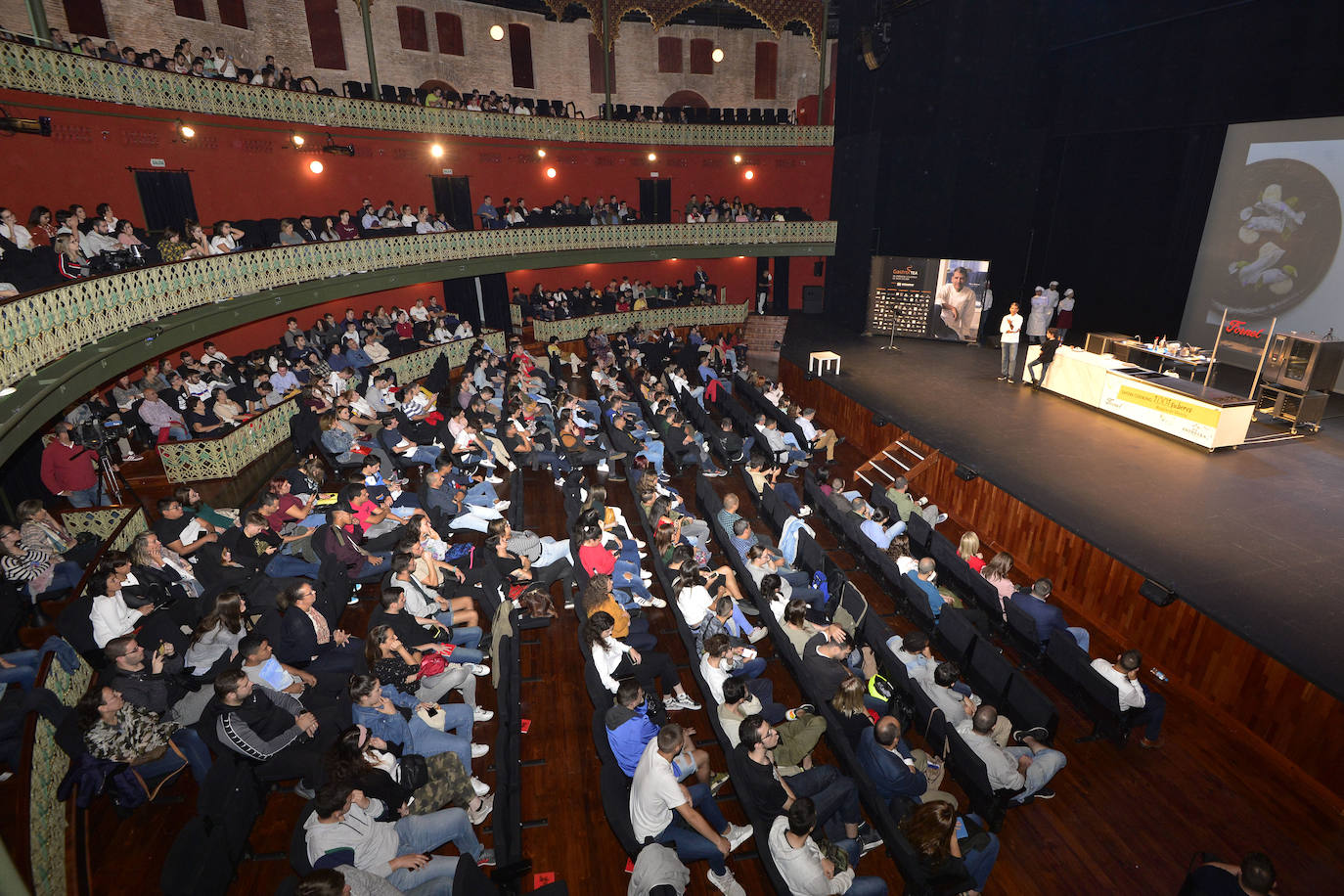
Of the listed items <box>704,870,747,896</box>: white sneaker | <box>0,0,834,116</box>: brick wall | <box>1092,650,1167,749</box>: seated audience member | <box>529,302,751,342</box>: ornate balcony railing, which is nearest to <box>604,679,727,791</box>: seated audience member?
<box>704,870,747,896</box>: white sneaker

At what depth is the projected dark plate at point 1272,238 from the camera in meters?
11.0

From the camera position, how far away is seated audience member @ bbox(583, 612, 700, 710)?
17.3ft

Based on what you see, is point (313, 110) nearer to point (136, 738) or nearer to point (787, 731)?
point (136, 738)

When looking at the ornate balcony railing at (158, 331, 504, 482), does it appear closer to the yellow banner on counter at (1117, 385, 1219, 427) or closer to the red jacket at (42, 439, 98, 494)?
the red jacket at (42, 439, 98, 494)

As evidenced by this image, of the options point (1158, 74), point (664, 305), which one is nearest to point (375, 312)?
point (664, 305)

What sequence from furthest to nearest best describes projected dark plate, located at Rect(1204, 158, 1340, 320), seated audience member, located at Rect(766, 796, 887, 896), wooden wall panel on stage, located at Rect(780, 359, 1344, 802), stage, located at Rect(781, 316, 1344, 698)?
1. projected dark plate, located at Rect(1204, 158, 1340, 320)
2. stage, located at Rect(781, 316, 1344, 698)
3. wooden wall panel on stage, located at Rect(780, 359, 1344, 802)
4. seated audience member, located at Rect(766, 796, 887, 896)

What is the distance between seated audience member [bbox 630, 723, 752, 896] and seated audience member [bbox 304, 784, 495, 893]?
1093mm

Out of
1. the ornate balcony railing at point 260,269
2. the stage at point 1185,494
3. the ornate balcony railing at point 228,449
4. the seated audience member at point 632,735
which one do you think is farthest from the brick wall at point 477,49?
the seated audience member at point 632,735

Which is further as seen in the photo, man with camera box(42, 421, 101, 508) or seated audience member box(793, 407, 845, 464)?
seated audience member box(793, 407, 845, 464)

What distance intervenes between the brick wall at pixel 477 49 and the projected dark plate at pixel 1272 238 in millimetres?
14226

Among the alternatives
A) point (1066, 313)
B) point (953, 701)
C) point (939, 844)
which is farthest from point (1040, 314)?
point (939, 844)

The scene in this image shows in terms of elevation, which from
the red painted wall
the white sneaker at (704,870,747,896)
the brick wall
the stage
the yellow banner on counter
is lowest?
the white sneaker at (704,870,747,896)

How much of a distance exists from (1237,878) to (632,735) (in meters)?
3.74

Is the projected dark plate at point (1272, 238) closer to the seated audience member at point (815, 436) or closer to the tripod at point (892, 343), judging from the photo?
the tripod at point (892, 343)
